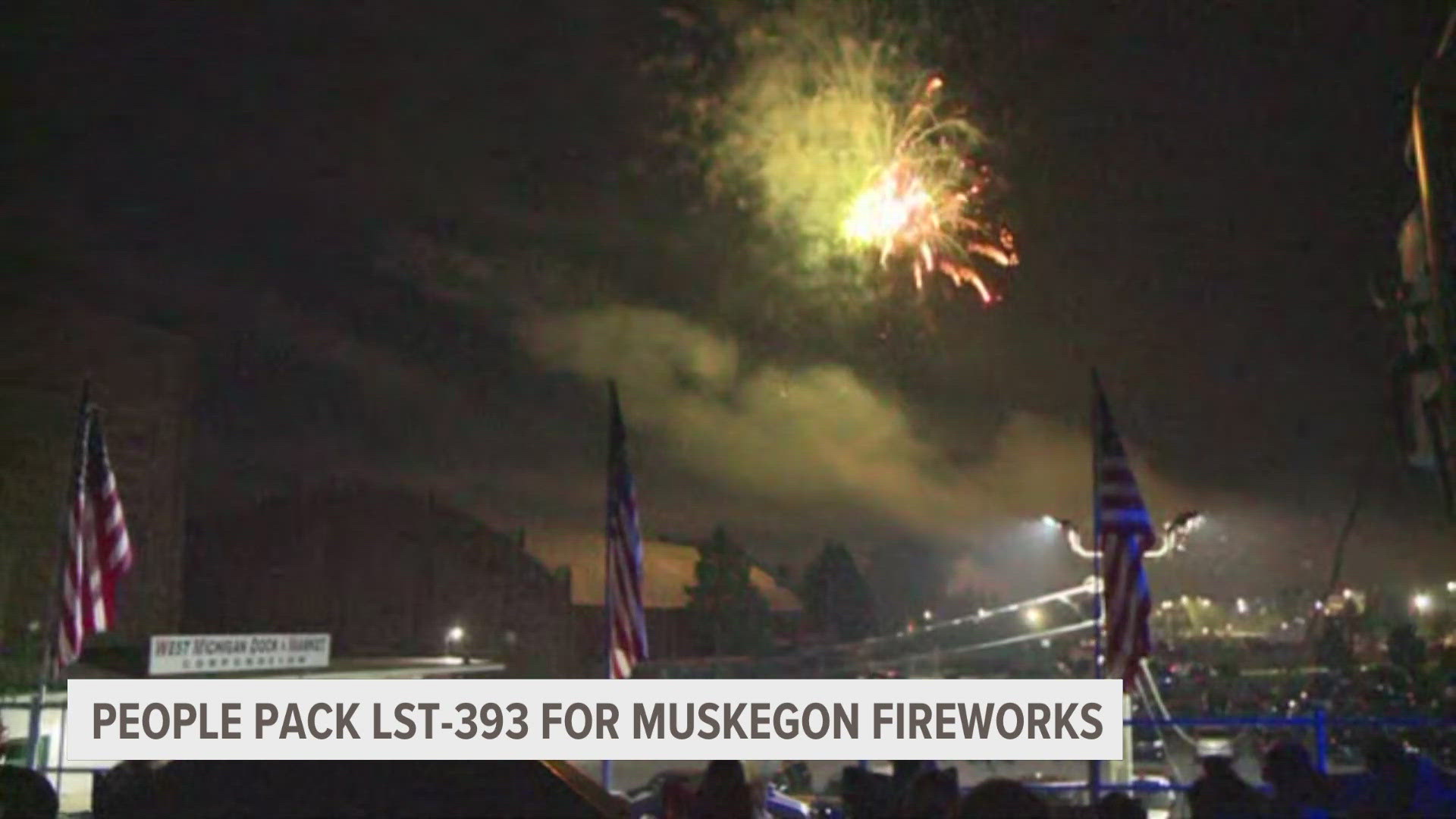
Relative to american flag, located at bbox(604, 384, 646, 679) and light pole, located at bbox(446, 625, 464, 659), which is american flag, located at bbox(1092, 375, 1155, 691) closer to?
american flag, located at bbox(604, 384, 646, 679)

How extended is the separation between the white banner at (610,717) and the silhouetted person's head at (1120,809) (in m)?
2.64

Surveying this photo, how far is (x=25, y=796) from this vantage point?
5375mm

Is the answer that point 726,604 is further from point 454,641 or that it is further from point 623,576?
point 623,576

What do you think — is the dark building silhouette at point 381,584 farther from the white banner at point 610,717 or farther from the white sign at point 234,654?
the white banner at point 610,717

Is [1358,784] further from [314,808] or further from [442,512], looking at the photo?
[442,512]

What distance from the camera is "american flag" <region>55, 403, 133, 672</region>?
14.4 meters

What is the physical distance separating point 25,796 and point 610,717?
16.3ft

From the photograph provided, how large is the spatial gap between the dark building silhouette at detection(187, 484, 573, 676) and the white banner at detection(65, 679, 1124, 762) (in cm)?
3960

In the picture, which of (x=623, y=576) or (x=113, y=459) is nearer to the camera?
(x=623, y=576)

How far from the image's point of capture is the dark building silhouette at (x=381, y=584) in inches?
1909

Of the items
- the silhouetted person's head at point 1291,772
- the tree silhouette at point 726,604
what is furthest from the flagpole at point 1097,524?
the tree silhouette at point 726,604

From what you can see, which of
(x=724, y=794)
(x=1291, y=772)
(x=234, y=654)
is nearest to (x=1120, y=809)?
(x=1291, y=772)

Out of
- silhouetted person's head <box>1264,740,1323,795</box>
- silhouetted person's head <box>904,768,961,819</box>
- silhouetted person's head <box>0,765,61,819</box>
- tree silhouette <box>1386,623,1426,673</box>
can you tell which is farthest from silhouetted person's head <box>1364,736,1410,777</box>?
tree silhouette <box>1386,623,1426,673</box>

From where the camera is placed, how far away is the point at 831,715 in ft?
32.1
